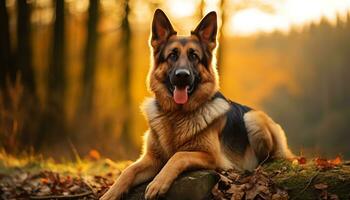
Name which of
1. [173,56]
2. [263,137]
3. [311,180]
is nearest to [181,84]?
[173,56]

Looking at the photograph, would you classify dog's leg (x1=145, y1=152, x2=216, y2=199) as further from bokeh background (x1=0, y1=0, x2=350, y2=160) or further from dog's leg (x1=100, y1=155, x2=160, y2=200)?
bokeh background (x1=0, y1=0, x2=350, y2=160)

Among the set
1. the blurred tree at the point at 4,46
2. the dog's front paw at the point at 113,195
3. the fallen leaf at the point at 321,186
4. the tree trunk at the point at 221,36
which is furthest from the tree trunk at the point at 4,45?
the fallen leaf at the point at 321,186

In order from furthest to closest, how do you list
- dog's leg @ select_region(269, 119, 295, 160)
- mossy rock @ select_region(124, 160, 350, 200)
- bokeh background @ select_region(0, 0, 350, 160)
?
bokeh background @ select_region(0, 0, 350, 160)
dog's leg @ select_region(269, 119, 295, 160)
mossy rock @ select_region(124, 160, 350, 200)

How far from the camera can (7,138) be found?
1103cm

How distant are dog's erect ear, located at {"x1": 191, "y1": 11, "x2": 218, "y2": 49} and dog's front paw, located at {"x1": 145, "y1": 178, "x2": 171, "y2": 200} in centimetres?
196

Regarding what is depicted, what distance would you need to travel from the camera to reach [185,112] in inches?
257

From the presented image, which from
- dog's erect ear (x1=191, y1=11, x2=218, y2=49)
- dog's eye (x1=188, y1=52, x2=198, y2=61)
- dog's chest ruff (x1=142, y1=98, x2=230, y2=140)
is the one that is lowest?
dog's chest ruff (x1=142, y1=98, x2=230, y2=140)

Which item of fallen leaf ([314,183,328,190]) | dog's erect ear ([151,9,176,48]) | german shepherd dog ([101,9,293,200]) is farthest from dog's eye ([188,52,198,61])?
fallen leaf ([314,183,328,190])

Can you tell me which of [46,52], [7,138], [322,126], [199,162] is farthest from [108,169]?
[322,126]

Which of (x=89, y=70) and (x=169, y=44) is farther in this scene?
(x=89, y=70)

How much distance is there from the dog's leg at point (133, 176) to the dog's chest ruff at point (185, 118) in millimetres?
384

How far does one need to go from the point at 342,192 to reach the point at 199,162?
1520 millimetres

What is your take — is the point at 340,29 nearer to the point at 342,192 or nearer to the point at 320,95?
the point at 320,95

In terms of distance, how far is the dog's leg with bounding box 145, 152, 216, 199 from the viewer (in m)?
5.52
